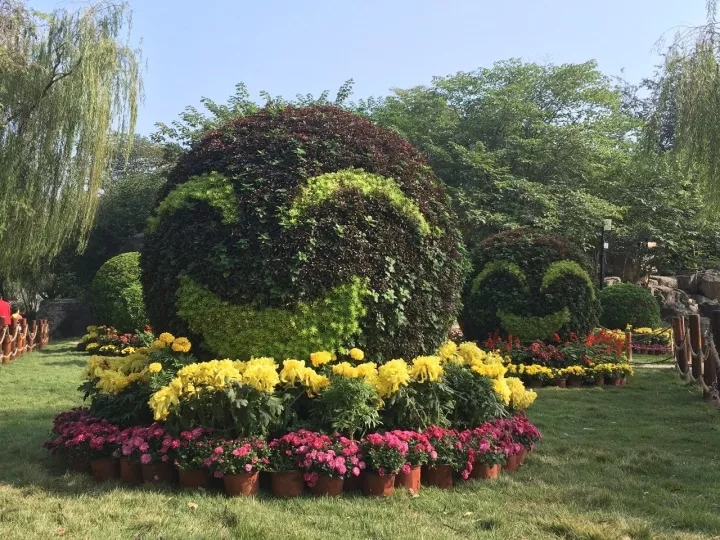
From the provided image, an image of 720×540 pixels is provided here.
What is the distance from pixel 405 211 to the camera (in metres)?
5.14

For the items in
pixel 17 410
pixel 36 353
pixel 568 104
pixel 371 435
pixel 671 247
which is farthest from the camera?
pixel 568 104

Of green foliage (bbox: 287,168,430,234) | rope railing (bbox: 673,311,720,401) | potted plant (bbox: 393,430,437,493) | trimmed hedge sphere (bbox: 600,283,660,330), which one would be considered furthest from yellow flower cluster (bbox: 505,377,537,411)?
trimmed hedge sphere (bbox: 600,283,660,330)

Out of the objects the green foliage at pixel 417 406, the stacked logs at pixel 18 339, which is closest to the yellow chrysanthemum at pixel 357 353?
the green foliage at pixel 417 406

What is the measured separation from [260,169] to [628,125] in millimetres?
23483

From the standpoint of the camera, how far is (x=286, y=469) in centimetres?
391

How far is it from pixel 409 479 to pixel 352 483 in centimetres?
38

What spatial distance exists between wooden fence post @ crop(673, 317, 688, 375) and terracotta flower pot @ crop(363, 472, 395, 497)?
24.9 feet

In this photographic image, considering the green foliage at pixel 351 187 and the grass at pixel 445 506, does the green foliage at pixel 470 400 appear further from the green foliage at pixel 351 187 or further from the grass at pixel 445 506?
the green foliage at pixel 351 187

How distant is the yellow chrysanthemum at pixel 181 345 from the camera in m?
4.76

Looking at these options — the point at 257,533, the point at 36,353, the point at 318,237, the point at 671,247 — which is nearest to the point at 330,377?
the point at 318,237

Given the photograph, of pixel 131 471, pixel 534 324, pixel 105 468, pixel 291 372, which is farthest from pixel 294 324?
pixel 534 324

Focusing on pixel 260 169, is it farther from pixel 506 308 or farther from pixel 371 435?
pixel 506 308

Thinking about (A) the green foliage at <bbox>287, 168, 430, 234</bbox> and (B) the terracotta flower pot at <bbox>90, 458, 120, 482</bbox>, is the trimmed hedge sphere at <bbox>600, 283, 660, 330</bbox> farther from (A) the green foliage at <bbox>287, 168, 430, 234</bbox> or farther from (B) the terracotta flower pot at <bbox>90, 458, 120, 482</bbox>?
(B) the terracotta flower pot at <bbox>90, 458, 120, 482</bbox>

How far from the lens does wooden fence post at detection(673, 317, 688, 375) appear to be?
10.1m
